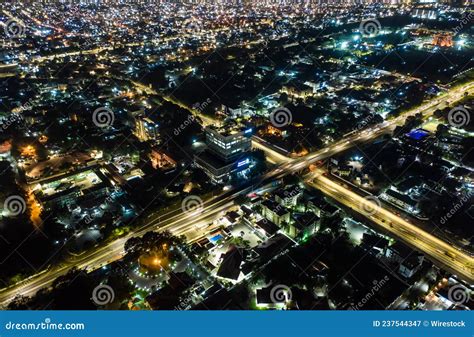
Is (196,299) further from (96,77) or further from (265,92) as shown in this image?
(96,77)

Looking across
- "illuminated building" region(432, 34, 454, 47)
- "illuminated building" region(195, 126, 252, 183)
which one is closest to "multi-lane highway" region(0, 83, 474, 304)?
"illuminated building" region(195, 126, 252, 183)

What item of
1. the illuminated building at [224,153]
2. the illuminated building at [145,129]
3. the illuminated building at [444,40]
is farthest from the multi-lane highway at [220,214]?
the illuminated building at [444,40]

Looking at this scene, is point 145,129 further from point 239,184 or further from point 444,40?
point 444,40

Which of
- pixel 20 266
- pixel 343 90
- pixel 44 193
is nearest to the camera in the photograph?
pixel 20 266

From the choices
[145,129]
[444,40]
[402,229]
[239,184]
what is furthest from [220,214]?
[444,40]

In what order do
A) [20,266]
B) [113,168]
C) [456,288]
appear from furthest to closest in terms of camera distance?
[113,168] → [20,266] → [456,288]

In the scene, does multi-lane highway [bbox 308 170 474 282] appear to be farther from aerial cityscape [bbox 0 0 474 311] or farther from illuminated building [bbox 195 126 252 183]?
illuminated building [bbox 195 126 252 183]

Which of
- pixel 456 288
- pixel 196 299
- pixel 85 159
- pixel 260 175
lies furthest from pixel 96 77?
pixel 456 288

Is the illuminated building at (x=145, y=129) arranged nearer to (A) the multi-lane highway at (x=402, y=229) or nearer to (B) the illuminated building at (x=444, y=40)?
(A) the multi-lane highway at (x=402, y=229)
